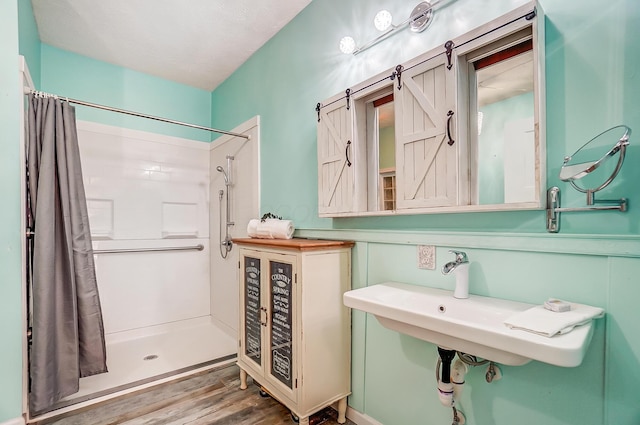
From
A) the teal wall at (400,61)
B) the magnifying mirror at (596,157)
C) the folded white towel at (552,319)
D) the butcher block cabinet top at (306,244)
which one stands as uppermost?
the teal wall at (400,61)

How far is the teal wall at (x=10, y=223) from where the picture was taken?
161cm

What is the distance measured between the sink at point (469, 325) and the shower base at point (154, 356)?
1821mm

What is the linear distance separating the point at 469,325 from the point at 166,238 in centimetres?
305

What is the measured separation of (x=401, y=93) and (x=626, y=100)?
2.56 ft

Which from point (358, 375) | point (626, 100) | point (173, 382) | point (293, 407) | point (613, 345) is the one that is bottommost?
point (173, 382)

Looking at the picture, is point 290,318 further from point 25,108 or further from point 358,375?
point 25,108

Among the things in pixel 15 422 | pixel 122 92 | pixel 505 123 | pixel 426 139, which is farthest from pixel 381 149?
pixel 122 92

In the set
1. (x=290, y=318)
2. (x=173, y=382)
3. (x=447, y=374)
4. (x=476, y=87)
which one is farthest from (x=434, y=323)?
(x=173, y=382)

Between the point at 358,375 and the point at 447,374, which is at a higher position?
the point at 447,374

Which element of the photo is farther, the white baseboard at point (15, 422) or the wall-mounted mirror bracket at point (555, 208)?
the white baseboard at point (15, 422)

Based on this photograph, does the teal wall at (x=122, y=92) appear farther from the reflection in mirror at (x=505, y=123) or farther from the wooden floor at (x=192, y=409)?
the reflection in mirror at (x=505, y=123)

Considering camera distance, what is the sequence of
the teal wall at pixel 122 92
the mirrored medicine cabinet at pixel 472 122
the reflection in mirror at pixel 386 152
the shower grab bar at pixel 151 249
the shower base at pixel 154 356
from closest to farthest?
the mirrored medicine cabinet at pixel 472 122 < the reflection in mirror at pixel 386 152 < the shower base at pixel 154 356 < the teal wall at pixel 122 92 < the shower grab bar at pixel 151 249

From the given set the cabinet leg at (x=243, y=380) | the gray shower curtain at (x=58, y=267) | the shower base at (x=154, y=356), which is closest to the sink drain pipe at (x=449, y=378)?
the cabinet leg at (x=243, y=380)

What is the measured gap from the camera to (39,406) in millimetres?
1733
